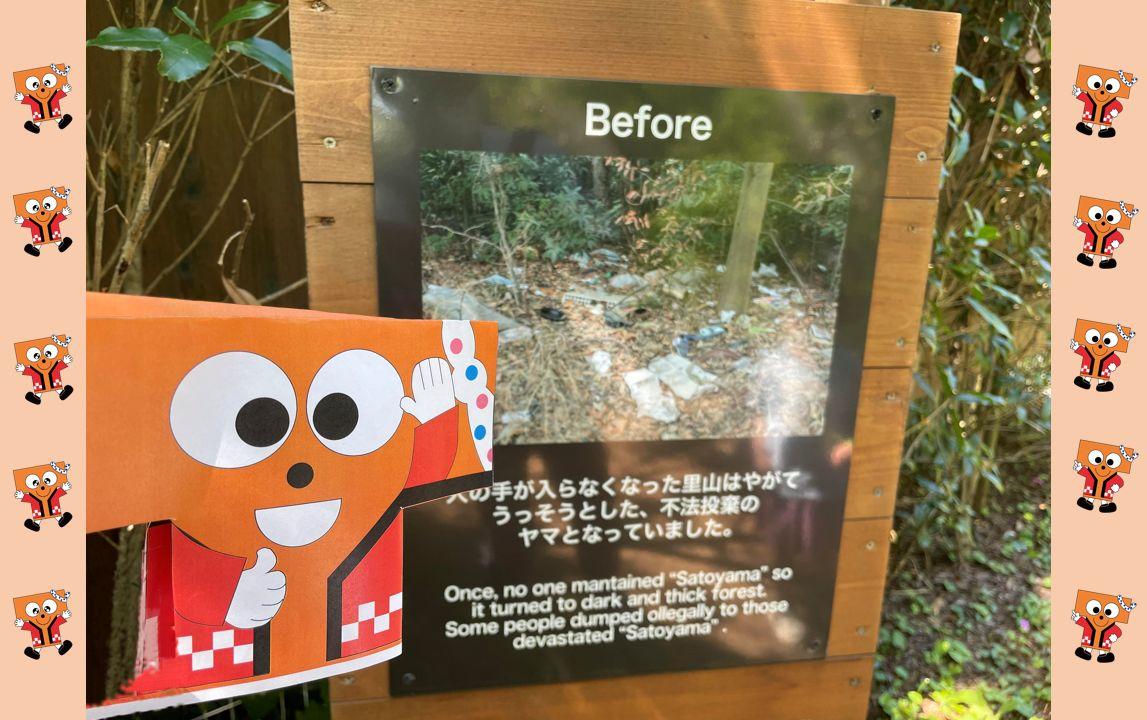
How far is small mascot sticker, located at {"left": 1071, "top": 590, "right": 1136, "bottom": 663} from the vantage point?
0.97 meters

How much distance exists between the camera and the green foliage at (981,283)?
221 centimetres

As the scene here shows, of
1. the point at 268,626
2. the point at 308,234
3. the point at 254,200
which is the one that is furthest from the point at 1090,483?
the point at 254,200

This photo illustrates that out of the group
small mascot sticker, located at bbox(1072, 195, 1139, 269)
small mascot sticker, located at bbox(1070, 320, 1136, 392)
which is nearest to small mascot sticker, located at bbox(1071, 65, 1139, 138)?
small mascot sticker, located at bbox(1072, 195, 1139, 269)

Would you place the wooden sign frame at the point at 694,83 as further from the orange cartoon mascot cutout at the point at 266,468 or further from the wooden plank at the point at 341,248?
the orange cartoon mascot cutout at the point at 266,468

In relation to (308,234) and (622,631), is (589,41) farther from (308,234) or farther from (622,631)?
(622,631)

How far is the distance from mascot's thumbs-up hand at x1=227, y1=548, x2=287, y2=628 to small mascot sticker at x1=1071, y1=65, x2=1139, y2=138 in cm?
110

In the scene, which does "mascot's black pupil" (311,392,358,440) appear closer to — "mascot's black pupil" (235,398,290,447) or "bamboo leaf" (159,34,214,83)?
"mascot's black pupil" (235,398,290,447)

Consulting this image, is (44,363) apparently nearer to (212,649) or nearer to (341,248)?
(212,649)

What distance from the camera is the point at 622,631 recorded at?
1373 millimetres

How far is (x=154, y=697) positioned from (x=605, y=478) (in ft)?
2.33

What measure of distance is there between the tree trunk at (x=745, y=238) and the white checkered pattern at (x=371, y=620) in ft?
2.28

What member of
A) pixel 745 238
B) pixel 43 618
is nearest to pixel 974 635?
pixel 745 238

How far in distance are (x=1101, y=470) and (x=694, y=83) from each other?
78cm

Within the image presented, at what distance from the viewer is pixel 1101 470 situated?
957 mm
